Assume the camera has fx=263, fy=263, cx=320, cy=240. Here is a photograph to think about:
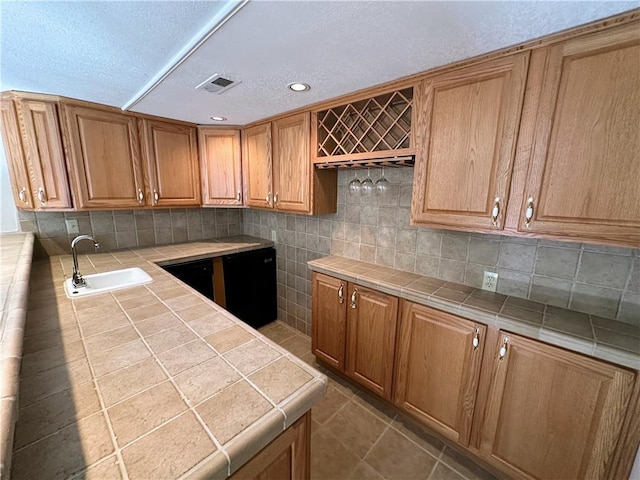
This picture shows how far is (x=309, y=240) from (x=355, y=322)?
38.0 inches

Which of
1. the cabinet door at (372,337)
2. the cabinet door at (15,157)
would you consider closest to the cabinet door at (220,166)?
the cabinet door at (15,157)

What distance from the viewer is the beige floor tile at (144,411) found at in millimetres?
Result: 646

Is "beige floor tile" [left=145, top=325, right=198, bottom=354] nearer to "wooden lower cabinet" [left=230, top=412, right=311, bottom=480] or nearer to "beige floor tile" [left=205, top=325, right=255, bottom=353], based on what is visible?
"beige floor tile" [left=205, top=325, right=255, bottom=353]

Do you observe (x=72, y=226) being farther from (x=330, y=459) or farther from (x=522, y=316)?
(x=522, y=316)

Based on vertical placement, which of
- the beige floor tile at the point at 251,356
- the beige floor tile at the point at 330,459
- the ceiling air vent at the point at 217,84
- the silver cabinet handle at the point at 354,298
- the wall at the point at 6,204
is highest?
the ceiling air vent at the point at 217,84

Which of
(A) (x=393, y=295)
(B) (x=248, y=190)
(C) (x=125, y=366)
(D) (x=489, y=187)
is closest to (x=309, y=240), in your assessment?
(B) (x=248, y=190)

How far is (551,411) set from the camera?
1.19 metres

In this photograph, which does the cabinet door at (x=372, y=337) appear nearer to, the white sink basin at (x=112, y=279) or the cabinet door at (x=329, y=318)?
the cabinet door at (x=329, y=318)

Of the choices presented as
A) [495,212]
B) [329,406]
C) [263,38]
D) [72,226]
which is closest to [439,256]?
[495,212]

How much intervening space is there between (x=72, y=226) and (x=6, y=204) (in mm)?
386

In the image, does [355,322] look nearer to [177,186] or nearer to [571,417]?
[571,417]

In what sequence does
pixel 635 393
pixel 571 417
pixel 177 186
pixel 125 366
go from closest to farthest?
pixel 125 366 → pixel 635 393 → pixel 571 417 → pixel 177 186

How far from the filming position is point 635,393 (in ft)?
3.30

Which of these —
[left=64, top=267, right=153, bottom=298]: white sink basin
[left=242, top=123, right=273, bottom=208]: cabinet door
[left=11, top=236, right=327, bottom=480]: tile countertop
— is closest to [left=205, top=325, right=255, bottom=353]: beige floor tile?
[left=11, top=236, right=327, bottom=480]: tile countertop
